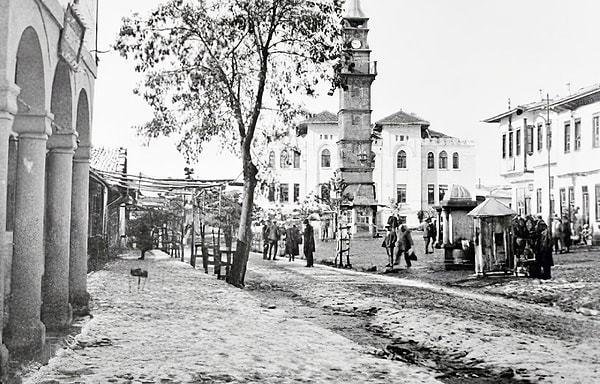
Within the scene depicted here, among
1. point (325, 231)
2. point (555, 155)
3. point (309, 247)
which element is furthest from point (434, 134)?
point (309, 247)

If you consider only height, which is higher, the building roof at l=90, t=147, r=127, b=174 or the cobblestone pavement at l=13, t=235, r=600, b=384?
the building roof at l=90, t=147, r=127, b=174

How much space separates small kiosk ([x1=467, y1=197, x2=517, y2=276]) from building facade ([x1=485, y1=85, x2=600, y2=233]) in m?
9.55

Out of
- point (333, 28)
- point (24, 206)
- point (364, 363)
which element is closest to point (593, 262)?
point (333, 28)

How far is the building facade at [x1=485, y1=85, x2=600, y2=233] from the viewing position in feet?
98.3

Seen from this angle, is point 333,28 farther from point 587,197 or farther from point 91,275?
point 587,197

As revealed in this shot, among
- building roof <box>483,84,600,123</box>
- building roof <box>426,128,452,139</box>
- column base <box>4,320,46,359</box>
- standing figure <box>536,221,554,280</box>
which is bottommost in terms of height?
column base <box>4,320,46,359</box>

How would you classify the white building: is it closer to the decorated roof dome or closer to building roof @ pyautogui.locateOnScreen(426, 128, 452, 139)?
building roof @ pyautogui.locateOnScreen(426, 128, 452, 139)

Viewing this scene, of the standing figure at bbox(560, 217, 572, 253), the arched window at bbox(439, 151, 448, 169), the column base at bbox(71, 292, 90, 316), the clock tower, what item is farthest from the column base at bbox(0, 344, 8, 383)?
the arched window at bbox(439, 151, 448, 169)

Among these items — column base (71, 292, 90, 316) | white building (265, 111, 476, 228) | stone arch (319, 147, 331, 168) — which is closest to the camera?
column base (71, 292, 90, 316)

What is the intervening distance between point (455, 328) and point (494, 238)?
7672mm

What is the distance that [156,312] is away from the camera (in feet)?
37.5

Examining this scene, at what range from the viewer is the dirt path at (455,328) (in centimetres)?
770

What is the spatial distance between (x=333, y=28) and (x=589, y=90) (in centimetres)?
1662

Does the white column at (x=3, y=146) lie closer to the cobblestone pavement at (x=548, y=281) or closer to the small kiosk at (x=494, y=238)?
the cobblestone pavement at (x=548, y=281)
